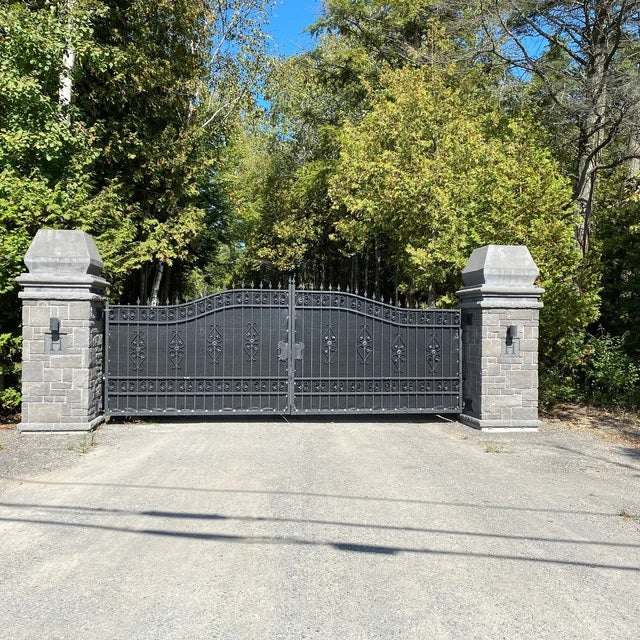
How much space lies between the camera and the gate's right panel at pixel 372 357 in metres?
8.95

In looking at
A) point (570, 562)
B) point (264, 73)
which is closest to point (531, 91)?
point (264, 73)

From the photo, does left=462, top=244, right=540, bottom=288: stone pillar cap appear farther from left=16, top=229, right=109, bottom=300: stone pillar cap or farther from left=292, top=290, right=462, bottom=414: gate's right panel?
left=16, top=229, right=109, bottom=300: stone pillar cap

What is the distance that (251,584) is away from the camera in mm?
3566

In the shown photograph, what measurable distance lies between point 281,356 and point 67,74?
22.1 ft

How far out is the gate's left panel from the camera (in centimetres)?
861

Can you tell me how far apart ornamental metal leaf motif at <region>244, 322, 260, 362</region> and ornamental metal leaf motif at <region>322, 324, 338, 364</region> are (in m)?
1.02

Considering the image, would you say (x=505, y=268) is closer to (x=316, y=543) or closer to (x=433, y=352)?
(x=433, y=352)

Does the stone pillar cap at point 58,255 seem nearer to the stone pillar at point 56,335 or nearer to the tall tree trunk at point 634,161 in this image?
the stone pillar at point 56,335

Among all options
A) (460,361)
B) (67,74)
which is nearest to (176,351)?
(460,361)

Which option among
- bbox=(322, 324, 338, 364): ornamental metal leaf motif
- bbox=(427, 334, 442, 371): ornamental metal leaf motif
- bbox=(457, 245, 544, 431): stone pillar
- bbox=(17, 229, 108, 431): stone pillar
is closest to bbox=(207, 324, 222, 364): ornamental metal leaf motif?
bbox=(322, 324, 338, 364): ornamental metal leaf motif

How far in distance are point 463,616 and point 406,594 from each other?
366 millimetres

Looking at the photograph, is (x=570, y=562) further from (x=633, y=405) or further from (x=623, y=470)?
(x=633, y=405)

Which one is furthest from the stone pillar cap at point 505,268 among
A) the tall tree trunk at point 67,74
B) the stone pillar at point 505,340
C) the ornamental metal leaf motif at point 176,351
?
the tall tree trunk at point 67,74

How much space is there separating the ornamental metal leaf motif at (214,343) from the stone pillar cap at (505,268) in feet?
13.1
